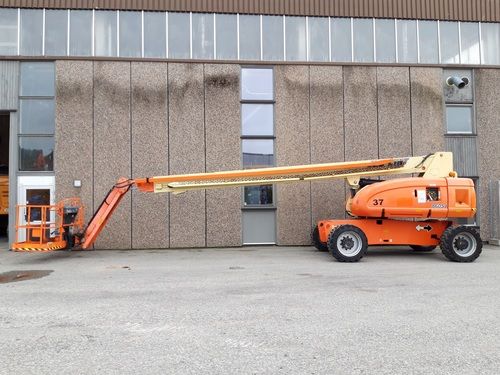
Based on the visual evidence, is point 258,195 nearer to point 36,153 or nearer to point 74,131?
point 74,131

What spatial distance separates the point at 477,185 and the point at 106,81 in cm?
1398

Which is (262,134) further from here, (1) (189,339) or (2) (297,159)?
(1) (189,339)

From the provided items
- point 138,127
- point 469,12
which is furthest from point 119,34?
point 469,12

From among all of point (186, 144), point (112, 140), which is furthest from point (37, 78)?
point (186, 144)

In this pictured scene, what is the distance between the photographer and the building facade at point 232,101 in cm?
1589

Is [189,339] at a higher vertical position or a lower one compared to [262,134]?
lower

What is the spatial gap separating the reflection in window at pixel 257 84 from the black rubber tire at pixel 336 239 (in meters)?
6.39

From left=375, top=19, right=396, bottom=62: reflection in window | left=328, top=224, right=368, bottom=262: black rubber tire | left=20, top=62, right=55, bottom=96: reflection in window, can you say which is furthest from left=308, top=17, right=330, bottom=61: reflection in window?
left=20, top=62, right=55, bottom=96: reflection in window

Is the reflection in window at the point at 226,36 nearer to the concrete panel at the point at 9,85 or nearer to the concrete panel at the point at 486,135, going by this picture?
the concrete panel at the point at 9,85

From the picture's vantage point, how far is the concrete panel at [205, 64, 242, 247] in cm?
1620

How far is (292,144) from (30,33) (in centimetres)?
982

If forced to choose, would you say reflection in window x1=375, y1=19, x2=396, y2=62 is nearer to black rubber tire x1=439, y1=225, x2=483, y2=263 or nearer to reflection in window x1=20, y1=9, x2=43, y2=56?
black rubber tire x1=439, y1=225, x2=483, y2=263

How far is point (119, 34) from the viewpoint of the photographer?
645 inches

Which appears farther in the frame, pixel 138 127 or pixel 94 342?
pixel 138 127
